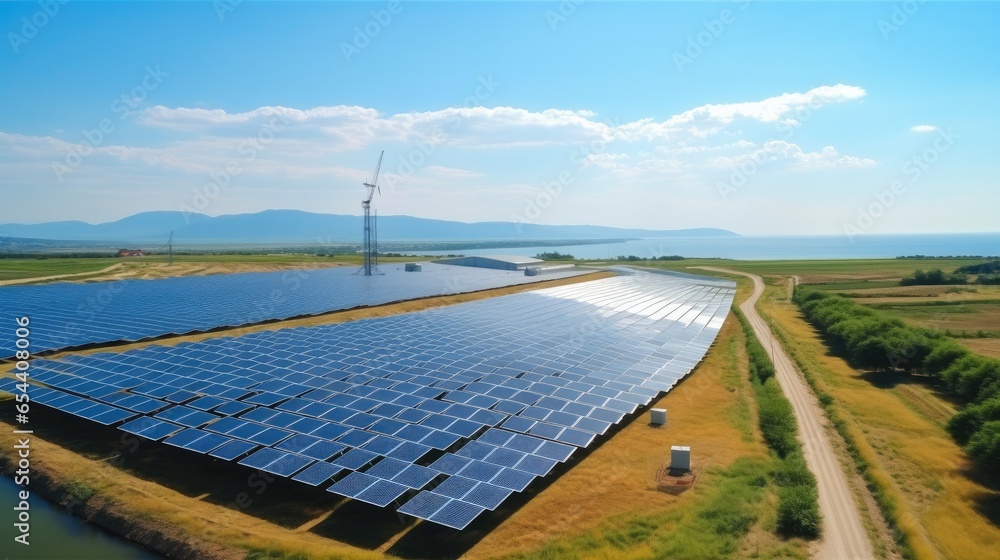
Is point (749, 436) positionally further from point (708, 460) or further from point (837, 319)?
point (837, 319)

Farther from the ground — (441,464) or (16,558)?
(441,464)

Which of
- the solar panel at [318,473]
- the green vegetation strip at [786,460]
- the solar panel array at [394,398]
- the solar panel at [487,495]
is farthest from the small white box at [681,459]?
the solar panel at [318,473]

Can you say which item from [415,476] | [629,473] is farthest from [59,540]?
[629,473]

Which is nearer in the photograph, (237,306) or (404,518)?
(404,518)

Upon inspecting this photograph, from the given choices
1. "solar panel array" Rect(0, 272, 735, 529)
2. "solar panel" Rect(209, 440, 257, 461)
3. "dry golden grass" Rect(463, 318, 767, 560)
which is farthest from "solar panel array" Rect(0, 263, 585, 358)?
"dry golden grass" Rect(463, 318, 767, 560)

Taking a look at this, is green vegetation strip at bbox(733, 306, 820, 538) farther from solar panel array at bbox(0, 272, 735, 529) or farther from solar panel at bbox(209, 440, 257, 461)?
solar panel at bbox(209, 440, 257, 461)

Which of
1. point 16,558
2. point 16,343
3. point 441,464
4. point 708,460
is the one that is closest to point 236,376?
point 16,558
